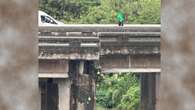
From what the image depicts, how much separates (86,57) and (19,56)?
1577 centimetres

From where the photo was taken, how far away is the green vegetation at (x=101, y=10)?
116ft

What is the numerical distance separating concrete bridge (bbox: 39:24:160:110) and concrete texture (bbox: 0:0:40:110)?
1484 cm

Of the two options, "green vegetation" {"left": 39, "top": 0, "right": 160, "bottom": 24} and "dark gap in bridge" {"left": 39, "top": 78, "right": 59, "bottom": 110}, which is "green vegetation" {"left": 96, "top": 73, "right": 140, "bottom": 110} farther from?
"dark gap in bridge" {"left": 39, "top": 78, "right": 59, "bottom": 110}

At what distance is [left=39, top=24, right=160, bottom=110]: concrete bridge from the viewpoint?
53.1ft

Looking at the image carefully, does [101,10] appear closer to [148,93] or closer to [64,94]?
[148,93]

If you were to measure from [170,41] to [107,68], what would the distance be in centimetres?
1669

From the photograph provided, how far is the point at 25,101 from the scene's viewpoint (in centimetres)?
93

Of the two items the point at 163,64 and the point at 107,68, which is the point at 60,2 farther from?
the point at 163,64

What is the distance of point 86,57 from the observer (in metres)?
16.7

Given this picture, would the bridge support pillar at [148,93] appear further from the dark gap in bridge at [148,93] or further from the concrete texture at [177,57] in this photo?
the concrete texture at [177,57]

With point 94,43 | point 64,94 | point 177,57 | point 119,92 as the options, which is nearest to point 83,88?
point 64,94

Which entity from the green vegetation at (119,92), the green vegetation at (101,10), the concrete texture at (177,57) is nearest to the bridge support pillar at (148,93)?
the green vegetation at (119,92)

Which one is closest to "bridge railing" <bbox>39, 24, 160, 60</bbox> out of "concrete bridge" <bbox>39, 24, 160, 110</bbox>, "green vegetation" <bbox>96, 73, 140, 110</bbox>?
"concrete bridge" <bbox>39, 24, 160, 110</bbox>

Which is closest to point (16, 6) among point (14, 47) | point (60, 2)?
point (14, 47)
